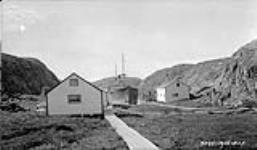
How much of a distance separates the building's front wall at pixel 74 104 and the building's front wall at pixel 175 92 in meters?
26.8

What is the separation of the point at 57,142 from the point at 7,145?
61.1 inches

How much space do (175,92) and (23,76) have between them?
2758 centimetres

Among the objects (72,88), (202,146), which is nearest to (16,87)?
(72,88)

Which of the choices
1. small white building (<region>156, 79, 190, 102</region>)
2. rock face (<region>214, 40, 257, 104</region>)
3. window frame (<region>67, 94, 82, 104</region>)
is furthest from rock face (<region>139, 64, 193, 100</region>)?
window frame (<region>67, 94, 82, 104</region>)

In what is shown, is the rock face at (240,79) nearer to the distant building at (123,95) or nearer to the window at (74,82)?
the distant building at (123,95)

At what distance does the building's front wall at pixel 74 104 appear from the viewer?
22641 mm

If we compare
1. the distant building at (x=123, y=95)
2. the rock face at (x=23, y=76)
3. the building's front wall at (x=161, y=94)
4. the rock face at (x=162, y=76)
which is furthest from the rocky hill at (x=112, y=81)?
the rock face at (x=162, y=76)

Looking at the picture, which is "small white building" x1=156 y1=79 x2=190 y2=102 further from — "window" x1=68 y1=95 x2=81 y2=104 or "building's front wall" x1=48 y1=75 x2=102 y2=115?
"window" x1=68 y1=95 x2=81 y2=104

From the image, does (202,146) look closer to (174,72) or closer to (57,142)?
(57,142)

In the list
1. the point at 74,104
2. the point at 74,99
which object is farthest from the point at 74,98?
the point at 74,104

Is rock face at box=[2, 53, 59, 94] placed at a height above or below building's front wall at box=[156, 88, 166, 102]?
above

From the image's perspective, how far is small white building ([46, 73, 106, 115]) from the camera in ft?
74.3

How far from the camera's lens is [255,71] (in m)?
40.0

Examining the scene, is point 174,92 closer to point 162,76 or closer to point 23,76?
point 23,76
